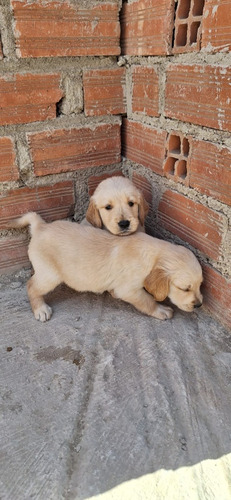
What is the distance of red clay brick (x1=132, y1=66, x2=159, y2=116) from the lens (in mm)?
→ 2275

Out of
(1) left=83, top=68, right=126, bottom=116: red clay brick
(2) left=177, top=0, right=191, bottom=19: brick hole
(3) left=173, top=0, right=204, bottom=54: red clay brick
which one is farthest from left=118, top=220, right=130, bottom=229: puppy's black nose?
(2) left=177, top=0, right=191, bottom=19: brick hole

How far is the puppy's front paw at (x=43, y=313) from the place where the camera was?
2152mm

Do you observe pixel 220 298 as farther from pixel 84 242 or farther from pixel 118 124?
pixel 118 124

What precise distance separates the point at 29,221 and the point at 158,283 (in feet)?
2.77

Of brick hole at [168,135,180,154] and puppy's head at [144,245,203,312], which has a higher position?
brick hole at [168,135,180,154]

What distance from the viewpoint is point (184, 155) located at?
7.11 ft

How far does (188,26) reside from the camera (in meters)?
1.92

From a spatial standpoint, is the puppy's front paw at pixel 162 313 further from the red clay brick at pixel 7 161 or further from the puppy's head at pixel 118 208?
the red clay brick at pixel 7 161

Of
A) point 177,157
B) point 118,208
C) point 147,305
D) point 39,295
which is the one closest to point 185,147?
point 177,157

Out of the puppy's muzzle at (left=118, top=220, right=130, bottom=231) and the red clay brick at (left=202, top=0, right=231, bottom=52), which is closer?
the red clay brick at (left=202, top=0, right=231, bottom=52)

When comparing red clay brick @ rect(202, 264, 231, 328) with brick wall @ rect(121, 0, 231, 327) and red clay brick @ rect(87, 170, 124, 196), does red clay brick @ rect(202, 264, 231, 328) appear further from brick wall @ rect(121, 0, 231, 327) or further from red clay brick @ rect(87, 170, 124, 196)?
red clay brick @ rect(87, 170, 124, 196)

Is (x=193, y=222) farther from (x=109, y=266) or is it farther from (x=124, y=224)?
(x=109, y=266)

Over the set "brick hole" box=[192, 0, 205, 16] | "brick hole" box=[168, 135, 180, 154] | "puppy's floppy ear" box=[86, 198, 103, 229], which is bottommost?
"puppy's floppy ear" box=[86, 198, 103, 229]

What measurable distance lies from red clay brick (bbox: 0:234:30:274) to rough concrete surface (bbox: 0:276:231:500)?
358mm
